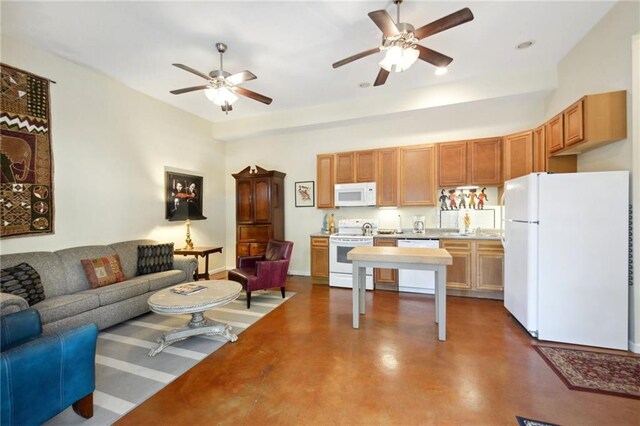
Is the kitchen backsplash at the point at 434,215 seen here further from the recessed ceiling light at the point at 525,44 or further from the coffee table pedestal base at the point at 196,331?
the coffee table pedestal base at the point at 196,331

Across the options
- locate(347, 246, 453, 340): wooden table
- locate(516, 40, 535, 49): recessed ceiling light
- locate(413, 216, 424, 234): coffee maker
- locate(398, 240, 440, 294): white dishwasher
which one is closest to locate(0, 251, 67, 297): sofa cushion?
locate(347, 246, 453, 340): wooden table

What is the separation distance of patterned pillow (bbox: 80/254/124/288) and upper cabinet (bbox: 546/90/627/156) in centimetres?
569

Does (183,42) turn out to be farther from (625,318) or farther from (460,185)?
(625,318)

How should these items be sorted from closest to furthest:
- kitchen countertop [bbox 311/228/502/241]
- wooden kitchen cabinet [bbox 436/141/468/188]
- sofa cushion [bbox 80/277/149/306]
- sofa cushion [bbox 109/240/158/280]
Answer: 1. sofa cushion [bbox 80/277/149/306]
2. sofa cushion [bbox 109/240/158/280]
3. kitchen countertop [bbox 311/228/502/241]
4. wooden kitchen cabinet [bbox 436/141/468/188]

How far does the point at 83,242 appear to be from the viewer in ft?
11.4

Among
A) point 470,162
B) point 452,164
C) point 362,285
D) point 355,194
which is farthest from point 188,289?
point 470,162

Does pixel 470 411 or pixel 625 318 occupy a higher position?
pixel 625 318

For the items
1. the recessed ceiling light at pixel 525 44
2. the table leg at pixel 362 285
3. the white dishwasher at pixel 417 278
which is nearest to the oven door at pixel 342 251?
the white dishwasher at pixel 417 278

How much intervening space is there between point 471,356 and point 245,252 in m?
4.10

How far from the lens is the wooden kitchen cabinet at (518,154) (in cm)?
377

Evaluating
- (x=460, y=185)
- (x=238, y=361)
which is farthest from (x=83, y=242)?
(x=460, y=185)

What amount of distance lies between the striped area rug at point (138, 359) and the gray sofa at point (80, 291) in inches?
10.0

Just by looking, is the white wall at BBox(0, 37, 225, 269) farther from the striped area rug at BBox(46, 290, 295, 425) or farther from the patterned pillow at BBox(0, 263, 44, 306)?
the striped area rug at BBox(46, 290, 295, 425)

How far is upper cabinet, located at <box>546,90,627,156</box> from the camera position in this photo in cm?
253
